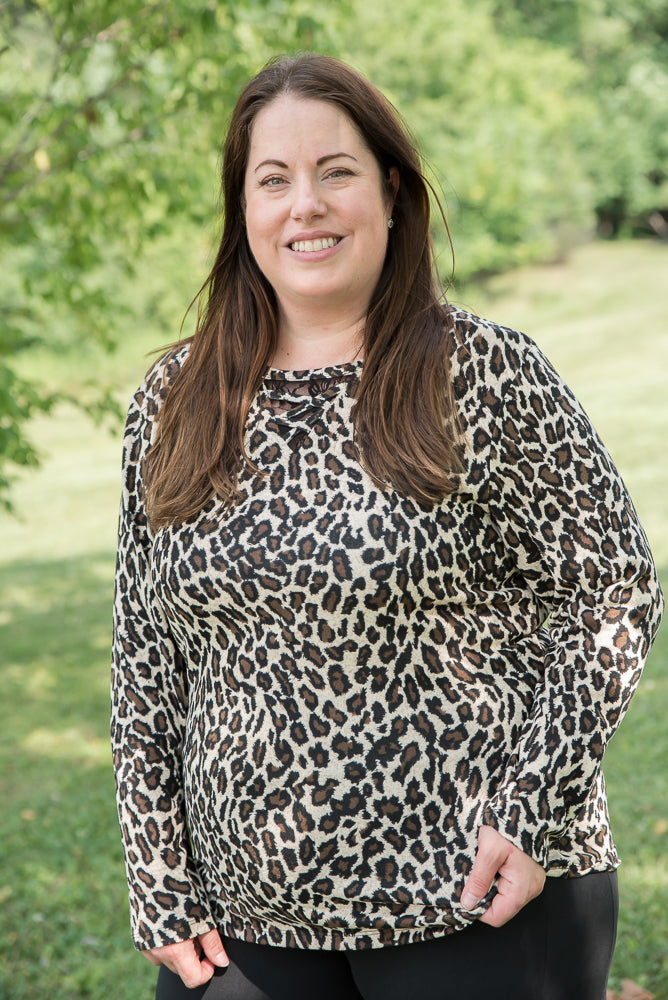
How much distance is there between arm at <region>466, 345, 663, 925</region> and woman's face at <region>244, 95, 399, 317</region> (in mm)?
386

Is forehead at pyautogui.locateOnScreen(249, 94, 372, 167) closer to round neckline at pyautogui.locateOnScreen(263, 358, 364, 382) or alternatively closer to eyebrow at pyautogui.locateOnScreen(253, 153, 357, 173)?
eyebrow at pyautogui.locateOnScreen(253, 153, 357, 173)

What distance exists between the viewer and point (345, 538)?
5.87 ft

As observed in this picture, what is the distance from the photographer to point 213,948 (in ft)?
6.40

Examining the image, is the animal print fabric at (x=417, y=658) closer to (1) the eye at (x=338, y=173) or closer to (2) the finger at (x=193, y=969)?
(2) the finger at (x=193, y=969)

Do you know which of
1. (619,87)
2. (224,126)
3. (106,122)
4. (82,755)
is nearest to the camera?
(224,126)

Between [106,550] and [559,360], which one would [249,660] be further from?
[559,360]

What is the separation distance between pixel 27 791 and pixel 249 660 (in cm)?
473

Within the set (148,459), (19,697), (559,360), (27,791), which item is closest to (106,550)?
(19,697)

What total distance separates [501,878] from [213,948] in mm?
562

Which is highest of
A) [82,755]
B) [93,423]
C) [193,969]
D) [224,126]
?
[224,126]

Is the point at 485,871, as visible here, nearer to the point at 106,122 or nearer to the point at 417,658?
the point at 417,658

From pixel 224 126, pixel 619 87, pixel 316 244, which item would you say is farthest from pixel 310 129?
pixel 619 87

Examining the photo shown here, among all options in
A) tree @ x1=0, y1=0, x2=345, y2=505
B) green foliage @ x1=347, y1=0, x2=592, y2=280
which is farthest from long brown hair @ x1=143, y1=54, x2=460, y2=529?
green foliage @ x1=347, y1=0, x2=592, y2=280

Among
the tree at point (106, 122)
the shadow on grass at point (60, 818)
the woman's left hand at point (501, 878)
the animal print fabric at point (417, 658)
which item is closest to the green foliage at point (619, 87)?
the shadow on grass at point (60, 818)
